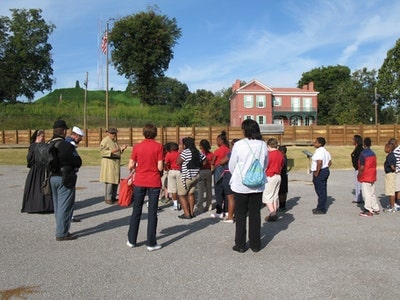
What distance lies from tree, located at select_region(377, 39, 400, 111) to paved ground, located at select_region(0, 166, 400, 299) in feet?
146

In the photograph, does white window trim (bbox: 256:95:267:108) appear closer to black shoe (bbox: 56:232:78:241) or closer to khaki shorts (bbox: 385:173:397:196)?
khaki shorts (bbox: 385:173:397:196)

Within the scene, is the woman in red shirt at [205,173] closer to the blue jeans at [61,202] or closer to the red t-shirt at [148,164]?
the red t-shirt at [148,164]

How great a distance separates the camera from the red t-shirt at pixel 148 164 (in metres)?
5.77

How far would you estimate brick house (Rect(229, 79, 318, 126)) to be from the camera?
61.7 meters

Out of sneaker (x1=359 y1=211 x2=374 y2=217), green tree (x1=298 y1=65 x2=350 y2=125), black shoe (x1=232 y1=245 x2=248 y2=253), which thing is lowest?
sneaker (x1=359 y1=211 x2=374 y2=217)

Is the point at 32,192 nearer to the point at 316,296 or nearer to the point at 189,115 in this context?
the point at 316,296

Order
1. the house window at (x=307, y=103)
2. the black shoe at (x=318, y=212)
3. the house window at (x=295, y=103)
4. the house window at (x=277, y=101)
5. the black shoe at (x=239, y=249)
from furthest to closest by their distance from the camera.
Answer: the house window at (x=307, y=103) → the house window at (x=295, y=103) → the house window at (x=277, y=101) → the black shoe at (x=318, y=212) → the black shoe at (x=239, y=249)

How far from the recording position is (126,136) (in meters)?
37.8

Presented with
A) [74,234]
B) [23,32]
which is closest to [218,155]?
[74,234]

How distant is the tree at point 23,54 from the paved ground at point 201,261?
5999 centimetres

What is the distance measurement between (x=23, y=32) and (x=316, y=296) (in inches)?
2633

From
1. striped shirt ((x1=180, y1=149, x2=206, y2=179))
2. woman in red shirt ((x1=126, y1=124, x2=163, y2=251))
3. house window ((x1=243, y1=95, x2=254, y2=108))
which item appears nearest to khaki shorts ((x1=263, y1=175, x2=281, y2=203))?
striped shirt ((x1=180, y1=149, x2=206, y2=179))

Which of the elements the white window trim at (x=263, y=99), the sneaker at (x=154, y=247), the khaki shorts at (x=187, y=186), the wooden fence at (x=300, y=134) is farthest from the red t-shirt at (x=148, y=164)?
the white window trim at (x=263, y=99)

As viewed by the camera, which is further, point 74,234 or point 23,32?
point 23,32
